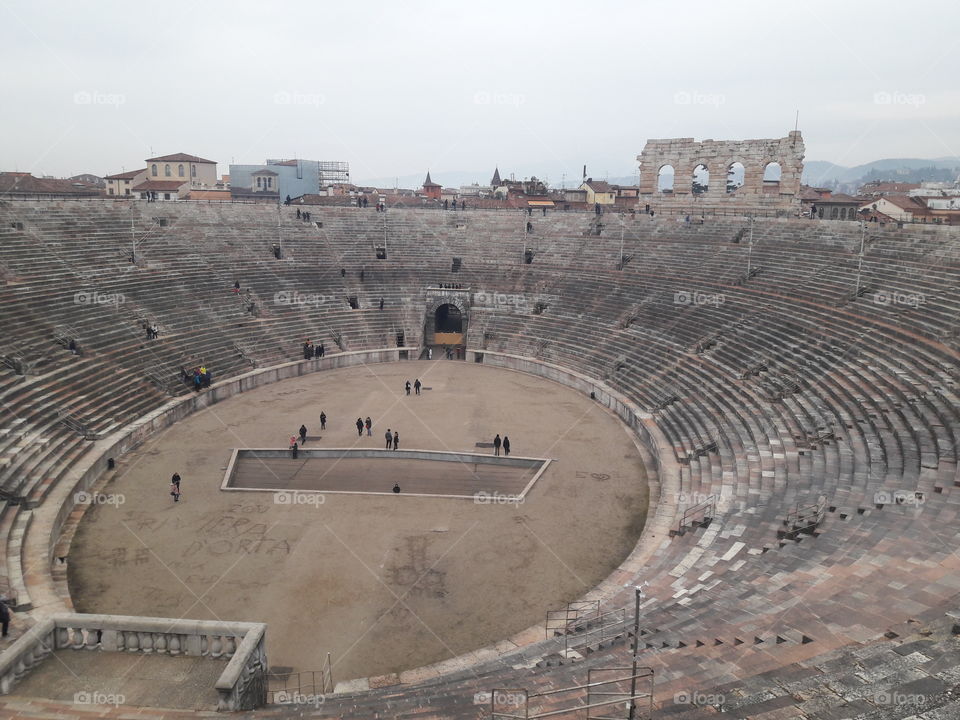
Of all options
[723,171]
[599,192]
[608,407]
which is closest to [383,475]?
[608,407]

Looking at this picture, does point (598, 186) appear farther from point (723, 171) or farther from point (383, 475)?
point (383, 475)

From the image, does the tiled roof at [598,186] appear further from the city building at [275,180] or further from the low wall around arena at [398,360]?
the low wall around arena at [398,360]

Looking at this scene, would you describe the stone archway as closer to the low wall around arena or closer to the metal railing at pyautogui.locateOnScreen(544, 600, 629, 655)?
the low wall around arena

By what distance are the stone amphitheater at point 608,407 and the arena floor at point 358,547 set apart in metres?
0.86

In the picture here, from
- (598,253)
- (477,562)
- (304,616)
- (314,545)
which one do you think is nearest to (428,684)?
(304,616)

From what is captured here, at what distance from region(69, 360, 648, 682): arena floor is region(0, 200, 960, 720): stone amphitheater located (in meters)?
0.86

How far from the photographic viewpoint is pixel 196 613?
14656mm

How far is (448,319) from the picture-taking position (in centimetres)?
4362

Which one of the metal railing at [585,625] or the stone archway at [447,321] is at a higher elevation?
the stone archway at [447,321]

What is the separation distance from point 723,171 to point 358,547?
3546 centimetres

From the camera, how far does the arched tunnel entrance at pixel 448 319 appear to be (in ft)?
142

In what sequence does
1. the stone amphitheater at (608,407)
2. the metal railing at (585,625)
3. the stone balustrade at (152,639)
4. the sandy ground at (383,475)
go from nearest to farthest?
1. the stone amphitheater at (608,407)
2. the stone balustrade at (152,639)
3. the metal railing at (585,625)
4. the sandy ground at (383,475)

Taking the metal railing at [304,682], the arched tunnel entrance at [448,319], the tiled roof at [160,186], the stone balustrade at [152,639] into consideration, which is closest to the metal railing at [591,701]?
the stone balustrade at [152,639]

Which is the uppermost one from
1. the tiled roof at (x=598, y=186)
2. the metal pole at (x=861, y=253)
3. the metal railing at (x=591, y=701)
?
the tiled roof at (x=598, y=186)
